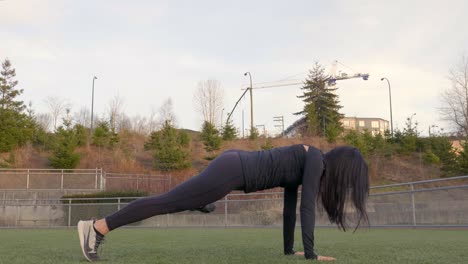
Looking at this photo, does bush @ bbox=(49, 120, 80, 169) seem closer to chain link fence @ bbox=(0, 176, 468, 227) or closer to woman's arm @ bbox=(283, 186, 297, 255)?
chain link fence @ bbox=(0, 176, 468, 227)

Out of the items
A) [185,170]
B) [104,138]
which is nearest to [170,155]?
[185,170]

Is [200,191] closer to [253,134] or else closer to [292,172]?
[292,172]

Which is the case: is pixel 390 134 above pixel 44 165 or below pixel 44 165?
above

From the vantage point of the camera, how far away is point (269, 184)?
3.82m

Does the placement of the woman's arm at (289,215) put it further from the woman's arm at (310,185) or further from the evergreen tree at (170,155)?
the evergreen tree at (170,155)

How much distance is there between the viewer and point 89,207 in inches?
726

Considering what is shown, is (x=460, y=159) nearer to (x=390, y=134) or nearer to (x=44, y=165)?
(x=390, y=134)

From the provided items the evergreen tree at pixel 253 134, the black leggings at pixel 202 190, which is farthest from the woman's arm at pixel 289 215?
the evergreen tree at pixel 253 134

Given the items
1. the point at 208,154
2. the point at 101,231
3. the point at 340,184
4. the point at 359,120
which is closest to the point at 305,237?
the point at 340,184

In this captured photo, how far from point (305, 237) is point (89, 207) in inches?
631

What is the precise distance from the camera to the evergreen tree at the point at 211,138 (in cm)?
4059

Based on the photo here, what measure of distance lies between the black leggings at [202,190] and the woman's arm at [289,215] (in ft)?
3.13

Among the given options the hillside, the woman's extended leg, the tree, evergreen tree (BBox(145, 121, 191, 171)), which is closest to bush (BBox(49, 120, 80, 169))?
the hillside

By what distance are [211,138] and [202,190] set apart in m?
37.0
